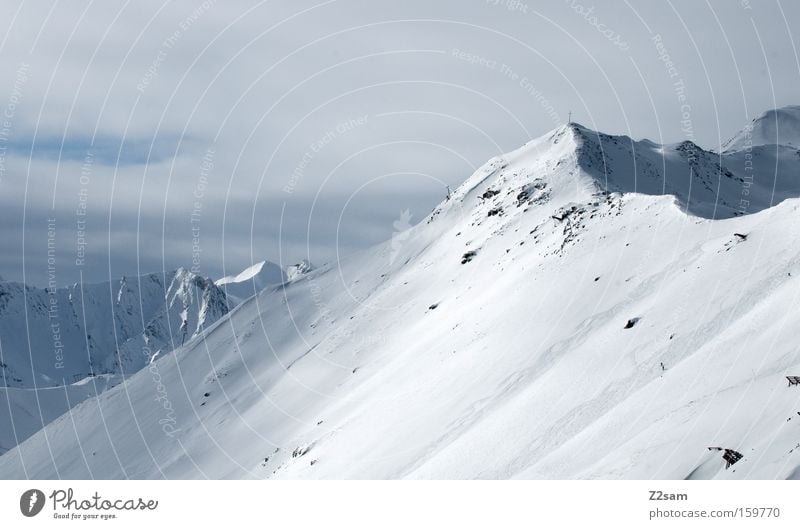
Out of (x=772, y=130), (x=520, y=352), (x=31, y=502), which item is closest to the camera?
(x=31, y=502)

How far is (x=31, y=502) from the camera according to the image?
59.9ft

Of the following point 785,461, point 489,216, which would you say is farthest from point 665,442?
point 489,216

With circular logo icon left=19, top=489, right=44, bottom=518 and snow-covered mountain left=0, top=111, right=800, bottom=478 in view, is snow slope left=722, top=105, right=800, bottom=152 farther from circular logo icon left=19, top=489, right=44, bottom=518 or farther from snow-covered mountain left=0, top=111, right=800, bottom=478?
circular logo icon left=19, top=489, right=44, bottom=518

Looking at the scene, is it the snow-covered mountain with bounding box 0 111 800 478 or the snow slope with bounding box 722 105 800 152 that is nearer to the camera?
the snow-covered mountain with bounding box 0 111 800 478

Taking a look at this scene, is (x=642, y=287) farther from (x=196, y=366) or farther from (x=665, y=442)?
(x=196, y=366)

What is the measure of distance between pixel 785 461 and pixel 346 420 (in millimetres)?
43294

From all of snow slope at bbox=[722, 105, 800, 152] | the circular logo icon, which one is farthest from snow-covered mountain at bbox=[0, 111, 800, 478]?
snow slope at bbox=[722, 105, 800, 152]

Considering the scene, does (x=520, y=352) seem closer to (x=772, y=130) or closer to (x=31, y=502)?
(x=31, y=502)

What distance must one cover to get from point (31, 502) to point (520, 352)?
35430 millimetres

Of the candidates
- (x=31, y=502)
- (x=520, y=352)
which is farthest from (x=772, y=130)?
(x=31, y=502)

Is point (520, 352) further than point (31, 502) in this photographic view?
Yes

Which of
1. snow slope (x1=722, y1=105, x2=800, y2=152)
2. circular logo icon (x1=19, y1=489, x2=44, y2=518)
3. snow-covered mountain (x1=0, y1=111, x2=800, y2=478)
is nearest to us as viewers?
circular logo icon (x1=19, y1=489, x2=44, y2=518)

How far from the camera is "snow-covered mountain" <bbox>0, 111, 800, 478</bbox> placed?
3125cm

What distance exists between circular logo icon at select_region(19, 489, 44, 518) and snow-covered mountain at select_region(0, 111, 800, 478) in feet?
51.9
